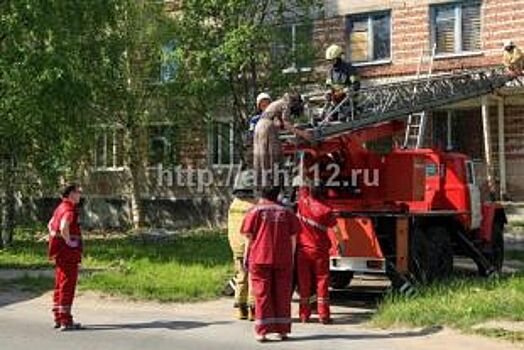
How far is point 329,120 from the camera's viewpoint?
47.0 ft

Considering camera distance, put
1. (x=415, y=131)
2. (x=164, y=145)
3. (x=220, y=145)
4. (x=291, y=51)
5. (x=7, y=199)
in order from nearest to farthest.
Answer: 1. (x=415, y=131)
2. (x=7, y=199)
3. (x=291, y=51)
4. (x=164, y=145)
5. (x=220, y=145)

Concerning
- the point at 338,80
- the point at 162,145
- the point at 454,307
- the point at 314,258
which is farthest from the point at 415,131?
the point at 162,145

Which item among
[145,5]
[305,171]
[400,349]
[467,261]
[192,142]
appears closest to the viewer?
[400,349]

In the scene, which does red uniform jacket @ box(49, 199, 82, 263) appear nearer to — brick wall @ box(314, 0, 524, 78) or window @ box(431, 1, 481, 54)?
brick wall @ box(314, 0, 524, 78)

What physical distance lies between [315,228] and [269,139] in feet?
4.47

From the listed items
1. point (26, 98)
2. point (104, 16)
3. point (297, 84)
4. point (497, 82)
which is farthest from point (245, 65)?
point (497, 82)

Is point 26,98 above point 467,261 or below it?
above

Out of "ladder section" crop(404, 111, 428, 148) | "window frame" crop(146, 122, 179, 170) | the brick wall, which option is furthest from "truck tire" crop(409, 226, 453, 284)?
"window frame" crop(146, 122, 179, 170)

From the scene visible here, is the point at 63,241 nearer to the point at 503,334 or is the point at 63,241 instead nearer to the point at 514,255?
the point at 503,334

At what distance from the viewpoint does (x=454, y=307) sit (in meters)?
Answer: 12.0

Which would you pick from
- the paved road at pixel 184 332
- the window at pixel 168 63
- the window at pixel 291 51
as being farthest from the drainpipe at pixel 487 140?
the paved road at pixel 184 332

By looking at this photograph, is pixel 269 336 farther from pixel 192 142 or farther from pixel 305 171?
pixel 192 142

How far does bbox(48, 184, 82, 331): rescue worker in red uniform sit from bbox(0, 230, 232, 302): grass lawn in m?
2.91

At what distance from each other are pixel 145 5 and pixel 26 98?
9.88 meters
